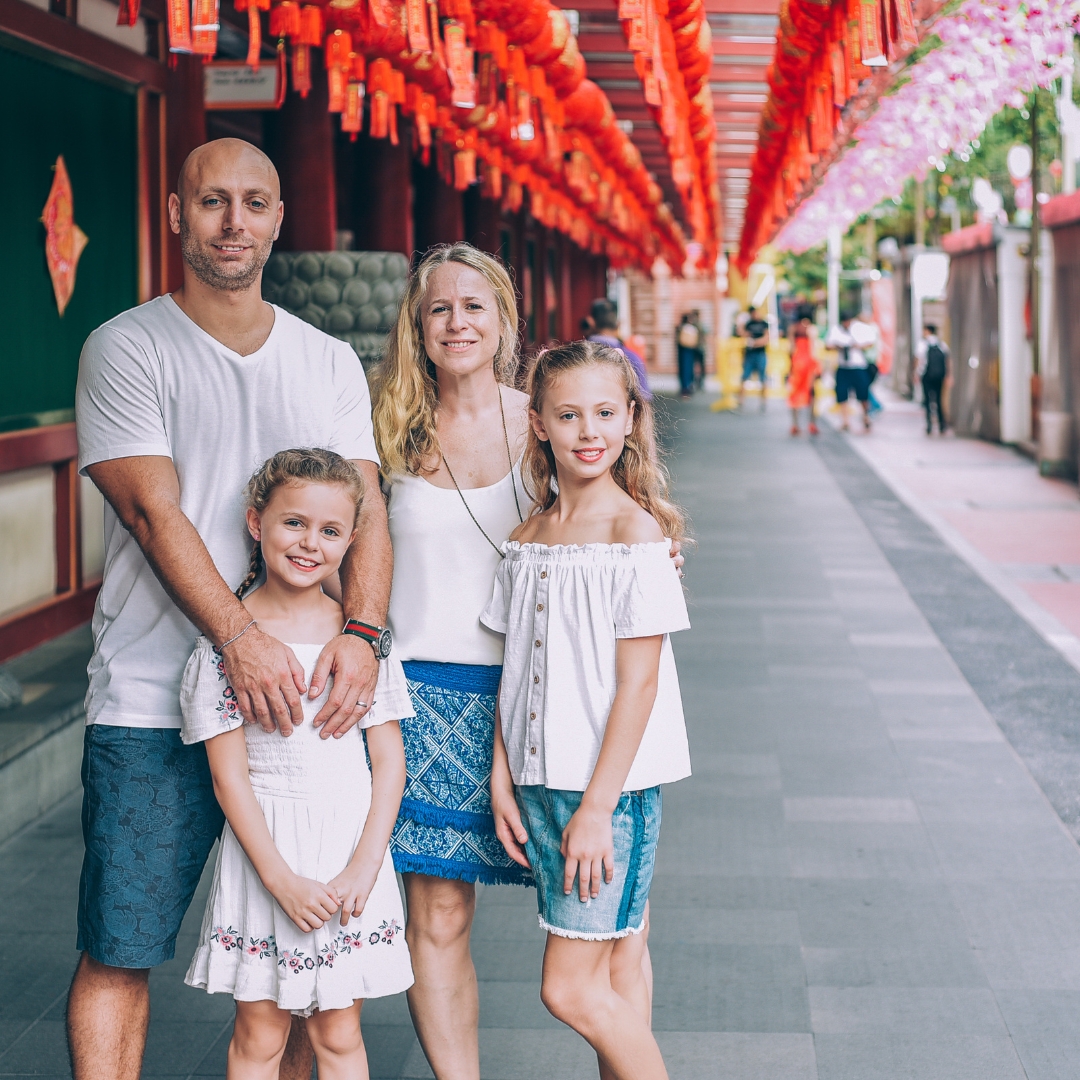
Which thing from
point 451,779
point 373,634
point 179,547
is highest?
point 179,547

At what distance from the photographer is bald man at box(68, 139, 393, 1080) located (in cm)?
241

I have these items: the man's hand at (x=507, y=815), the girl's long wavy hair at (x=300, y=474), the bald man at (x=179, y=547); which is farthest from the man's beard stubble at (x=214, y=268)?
the man's hand at (x=507, y=815)

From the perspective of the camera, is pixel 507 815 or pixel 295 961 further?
pixel 507 815

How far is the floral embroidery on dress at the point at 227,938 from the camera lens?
2443 mm

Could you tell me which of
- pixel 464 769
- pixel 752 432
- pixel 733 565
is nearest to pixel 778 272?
pixel 752 432

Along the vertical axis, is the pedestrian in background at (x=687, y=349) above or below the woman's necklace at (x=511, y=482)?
above

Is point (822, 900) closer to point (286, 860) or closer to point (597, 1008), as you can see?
point (597, 1008)

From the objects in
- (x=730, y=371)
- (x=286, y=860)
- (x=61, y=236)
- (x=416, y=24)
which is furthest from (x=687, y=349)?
(x=286, y=860)

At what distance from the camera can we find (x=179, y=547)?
2.39 metres

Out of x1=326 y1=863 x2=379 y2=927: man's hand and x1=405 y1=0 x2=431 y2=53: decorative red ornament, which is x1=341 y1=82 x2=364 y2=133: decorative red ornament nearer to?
x1=405 y1=0 x2=431 y2=53: decorative red ornament

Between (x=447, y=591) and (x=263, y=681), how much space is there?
449mm

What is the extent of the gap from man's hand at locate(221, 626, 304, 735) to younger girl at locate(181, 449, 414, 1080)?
0.12ft

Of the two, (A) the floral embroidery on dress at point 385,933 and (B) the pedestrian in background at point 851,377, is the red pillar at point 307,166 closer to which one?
(A) the floral embroidery on dress at point 385,933

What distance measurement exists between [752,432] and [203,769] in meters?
19.8
